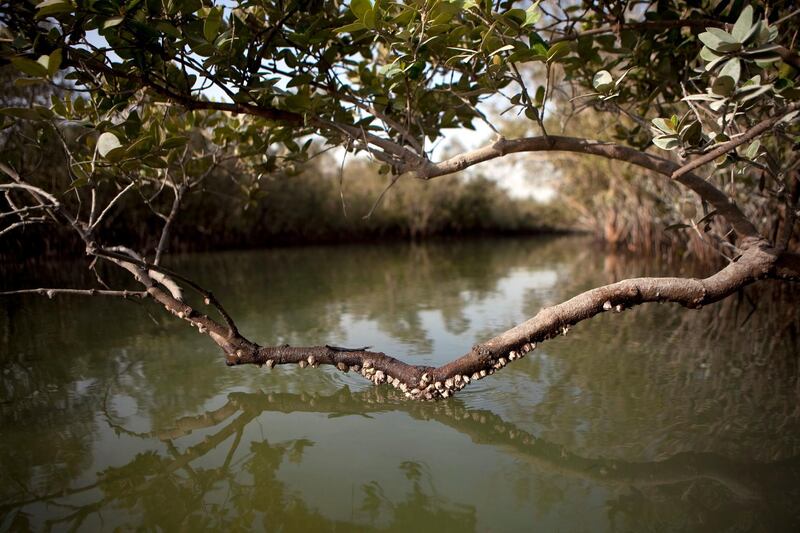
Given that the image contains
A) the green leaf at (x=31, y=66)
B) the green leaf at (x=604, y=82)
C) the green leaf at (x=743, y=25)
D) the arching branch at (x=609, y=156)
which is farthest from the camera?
the arching branch at (x=609, y=156)

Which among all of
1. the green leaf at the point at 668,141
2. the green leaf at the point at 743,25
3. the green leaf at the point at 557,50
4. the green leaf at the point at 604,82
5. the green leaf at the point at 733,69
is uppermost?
the green leaf at the point at 557,50

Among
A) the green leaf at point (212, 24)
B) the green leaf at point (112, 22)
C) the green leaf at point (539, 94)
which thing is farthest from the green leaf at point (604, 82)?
the green leaf at point (112, 22)

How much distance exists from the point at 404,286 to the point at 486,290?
3.82ft

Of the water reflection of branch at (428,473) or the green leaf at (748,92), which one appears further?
the water reflection of branch at (428,473)

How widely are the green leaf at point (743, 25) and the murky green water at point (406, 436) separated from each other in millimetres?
1375

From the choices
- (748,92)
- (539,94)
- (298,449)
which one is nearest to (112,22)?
(298,449)

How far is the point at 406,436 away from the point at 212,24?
1720mm

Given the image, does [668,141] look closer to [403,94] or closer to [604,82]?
[604,82]

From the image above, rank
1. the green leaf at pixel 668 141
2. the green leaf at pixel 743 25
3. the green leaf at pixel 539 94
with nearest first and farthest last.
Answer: the green leaf at pixel 743 25, the green leaf at pixel 668 141, the green leaf at pixel 539 94

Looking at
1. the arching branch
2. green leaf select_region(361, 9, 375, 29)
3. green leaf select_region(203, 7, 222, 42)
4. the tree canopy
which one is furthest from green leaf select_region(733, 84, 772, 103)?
green leaf select_region(203, 7, 222, 42)

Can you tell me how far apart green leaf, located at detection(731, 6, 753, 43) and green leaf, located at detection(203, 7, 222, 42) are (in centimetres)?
156

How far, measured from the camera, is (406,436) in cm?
207

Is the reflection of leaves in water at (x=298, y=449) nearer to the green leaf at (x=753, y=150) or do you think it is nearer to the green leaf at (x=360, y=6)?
the green leaf at (x=360, y=6)

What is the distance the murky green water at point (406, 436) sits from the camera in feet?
5.21
